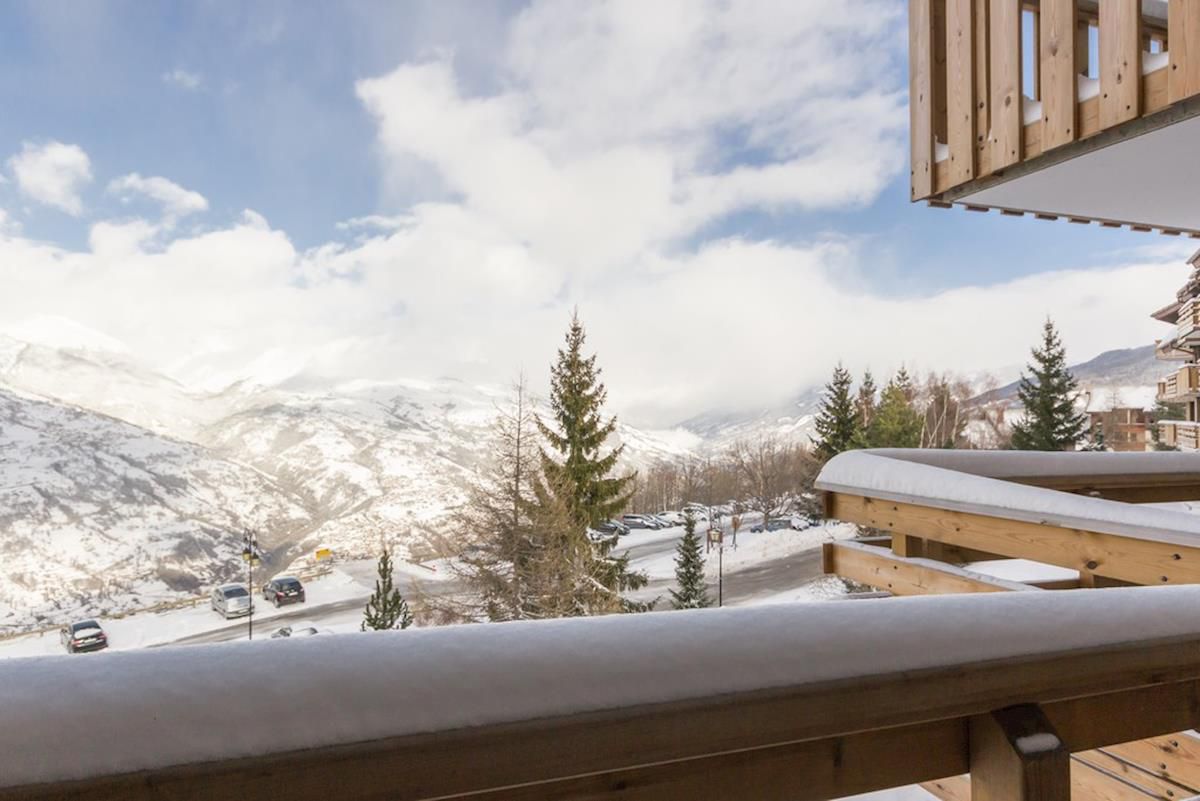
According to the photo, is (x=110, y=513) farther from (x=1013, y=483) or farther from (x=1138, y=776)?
(x=1138, y=776)

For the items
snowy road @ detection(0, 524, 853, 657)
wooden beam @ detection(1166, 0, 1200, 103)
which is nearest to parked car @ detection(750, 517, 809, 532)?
snowy road @ detection(0, 524, 853, 657)

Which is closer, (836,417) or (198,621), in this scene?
(198,621)

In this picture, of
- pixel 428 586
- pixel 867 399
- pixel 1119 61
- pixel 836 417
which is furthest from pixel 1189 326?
pixel 428 586

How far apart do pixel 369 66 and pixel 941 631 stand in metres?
47.1

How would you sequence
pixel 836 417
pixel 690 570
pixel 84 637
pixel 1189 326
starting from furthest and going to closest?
pixel 836 417, pixel 690 570, pixel 84 637, pixel 1189 326

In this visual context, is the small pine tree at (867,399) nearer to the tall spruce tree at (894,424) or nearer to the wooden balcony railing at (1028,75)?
the tall spruce tree at (894,424)

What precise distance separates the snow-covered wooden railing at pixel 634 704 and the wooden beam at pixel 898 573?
1125 mm

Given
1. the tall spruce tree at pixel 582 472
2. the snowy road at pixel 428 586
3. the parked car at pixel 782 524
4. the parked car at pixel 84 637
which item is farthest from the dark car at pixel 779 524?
the parked car at pixel 84 637

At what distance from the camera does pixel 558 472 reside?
12766 mm

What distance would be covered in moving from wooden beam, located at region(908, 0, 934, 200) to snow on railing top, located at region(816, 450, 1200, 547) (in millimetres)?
865

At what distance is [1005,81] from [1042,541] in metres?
1.24

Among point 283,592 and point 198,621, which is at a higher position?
point 283,592

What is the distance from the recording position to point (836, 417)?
19.7m

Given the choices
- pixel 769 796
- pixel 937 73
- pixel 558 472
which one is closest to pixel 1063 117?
pixel 937 73
